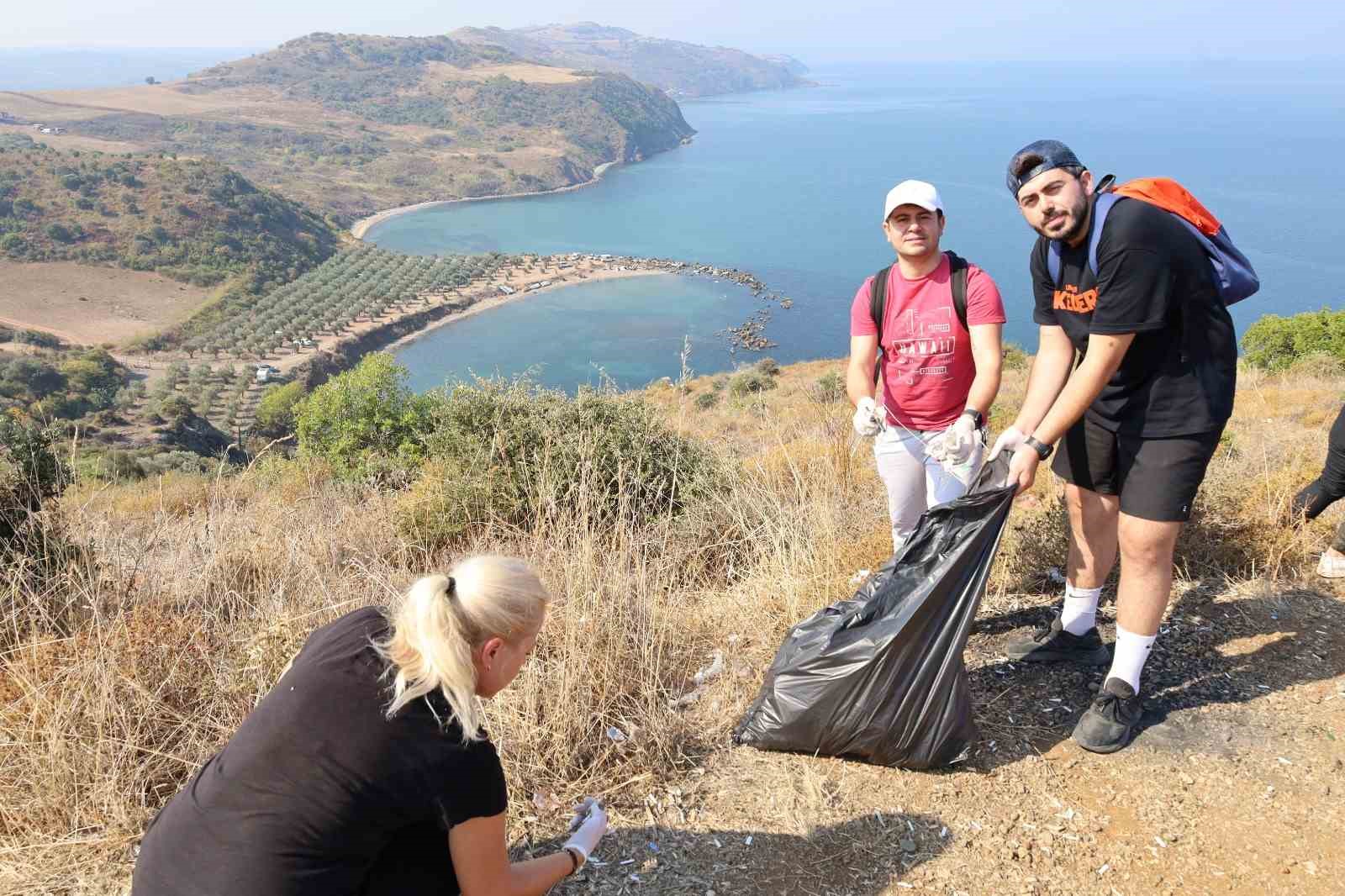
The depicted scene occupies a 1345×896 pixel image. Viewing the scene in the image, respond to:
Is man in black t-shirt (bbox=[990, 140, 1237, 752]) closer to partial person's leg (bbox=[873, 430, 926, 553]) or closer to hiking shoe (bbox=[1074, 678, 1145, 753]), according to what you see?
hiking shoe (bbox=[1074, 678, 1145, 753])

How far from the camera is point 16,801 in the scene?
2168 millimetres

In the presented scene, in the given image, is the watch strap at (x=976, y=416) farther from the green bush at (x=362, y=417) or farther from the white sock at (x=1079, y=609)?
the green bush at (x=362, y=417)

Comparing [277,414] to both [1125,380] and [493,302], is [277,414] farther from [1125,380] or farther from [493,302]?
[1125,380]

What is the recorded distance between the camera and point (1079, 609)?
2.69 m

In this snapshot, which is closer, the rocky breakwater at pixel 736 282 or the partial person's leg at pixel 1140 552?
the partial person's leg at pixel 1140 552

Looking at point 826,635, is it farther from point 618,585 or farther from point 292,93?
point 292,93

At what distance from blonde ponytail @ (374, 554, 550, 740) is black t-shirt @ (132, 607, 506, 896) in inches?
1.6

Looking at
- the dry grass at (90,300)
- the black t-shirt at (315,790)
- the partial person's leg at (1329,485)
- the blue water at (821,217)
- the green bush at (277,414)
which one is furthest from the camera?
the dry grass at (90,300)

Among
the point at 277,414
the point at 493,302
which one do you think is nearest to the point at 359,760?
the point at 277,414

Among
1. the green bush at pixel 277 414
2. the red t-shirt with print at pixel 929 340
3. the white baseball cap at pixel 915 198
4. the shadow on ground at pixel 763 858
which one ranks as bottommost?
the green bush at pixel 277 414

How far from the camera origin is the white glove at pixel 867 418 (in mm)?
2766

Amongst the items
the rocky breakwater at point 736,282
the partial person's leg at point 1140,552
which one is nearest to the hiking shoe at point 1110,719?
the partial person's leg at point 1140,552

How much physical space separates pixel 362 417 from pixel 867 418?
55.9 feet

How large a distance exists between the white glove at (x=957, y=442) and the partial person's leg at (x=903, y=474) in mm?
166
